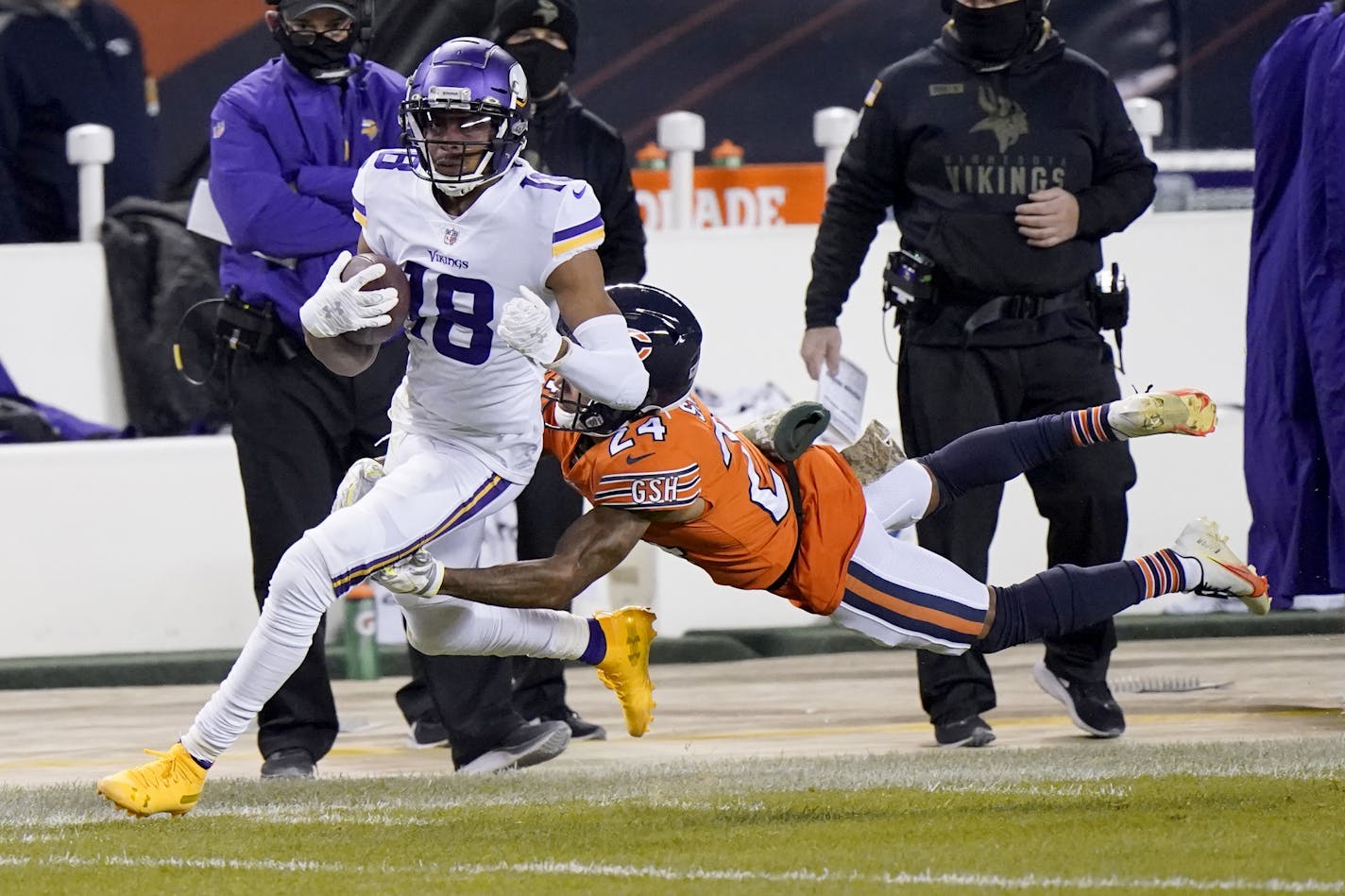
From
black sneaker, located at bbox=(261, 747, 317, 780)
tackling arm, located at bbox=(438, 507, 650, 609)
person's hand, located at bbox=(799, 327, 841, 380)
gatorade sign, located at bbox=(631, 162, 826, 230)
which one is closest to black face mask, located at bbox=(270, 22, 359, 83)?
person's hand, located at bbox=(799, 327, 841, 380)

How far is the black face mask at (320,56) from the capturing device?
520 centimetres

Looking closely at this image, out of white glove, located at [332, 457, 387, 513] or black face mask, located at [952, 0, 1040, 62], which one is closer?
white glove, located at [332, 457, 387, 513]

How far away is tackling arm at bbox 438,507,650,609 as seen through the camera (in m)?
4.32

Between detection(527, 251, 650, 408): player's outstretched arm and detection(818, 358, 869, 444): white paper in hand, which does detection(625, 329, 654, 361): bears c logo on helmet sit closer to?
detection(527, 251, 650, 408): player's outstretched arm

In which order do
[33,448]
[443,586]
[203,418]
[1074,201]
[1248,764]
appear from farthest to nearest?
[203,418]
[33,448]
[1074,201]
[1248,764]
[443,586]

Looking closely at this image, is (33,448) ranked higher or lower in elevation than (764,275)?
lower

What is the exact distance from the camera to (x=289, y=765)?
199 inches

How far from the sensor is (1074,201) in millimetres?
5426

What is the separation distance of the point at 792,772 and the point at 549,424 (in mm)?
963

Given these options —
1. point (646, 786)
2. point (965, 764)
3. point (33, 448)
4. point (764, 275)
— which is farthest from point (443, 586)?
point (764, 275)

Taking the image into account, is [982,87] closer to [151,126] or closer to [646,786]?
[646,786]

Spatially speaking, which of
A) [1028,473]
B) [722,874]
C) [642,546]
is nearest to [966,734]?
[1028,473]

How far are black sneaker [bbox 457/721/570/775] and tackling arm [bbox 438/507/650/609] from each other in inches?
33.6

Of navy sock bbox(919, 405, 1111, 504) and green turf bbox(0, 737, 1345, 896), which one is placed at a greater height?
navy sock bbox(919, 405, 1111, 504)
